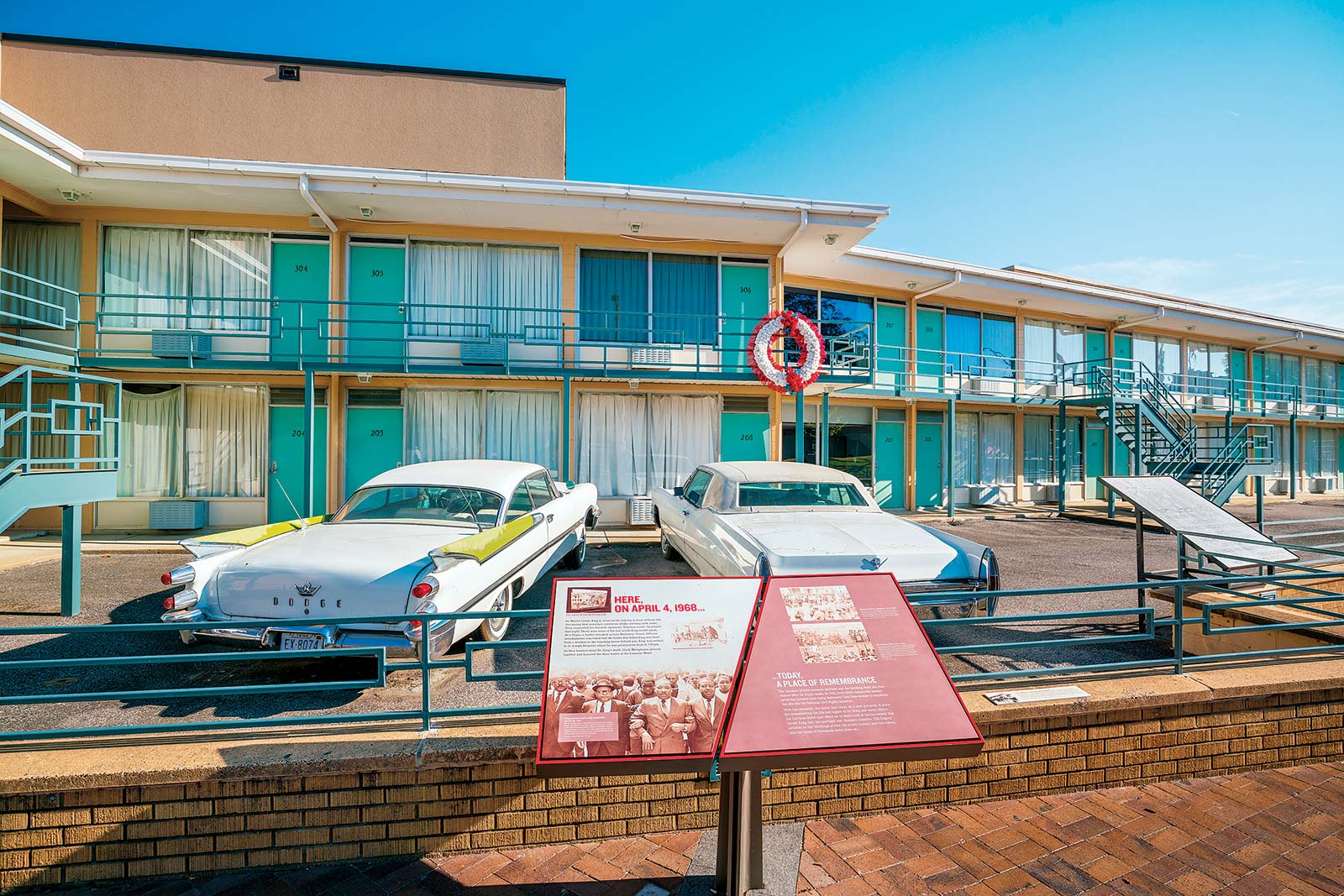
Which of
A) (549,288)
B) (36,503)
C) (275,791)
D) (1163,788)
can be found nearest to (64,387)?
(36,503)

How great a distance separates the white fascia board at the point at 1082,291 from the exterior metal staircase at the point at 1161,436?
1.78 metres

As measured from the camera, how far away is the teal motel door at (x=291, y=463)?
1074cm

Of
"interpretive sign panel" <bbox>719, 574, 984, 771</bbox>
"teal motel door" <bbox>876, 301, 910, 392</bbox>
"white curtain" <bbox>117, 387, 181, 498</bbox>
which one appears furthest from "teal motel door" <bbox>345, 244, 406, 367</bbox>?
"interpretive sign panel" <bbox>719, 574, 984, 771</bbox>

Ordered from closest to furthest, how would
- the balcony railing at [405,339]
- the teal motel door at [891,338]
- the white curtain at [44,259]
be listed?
the balcony railing at [405,339]
the white curtain at [44,259]
the teal motel door at [891,338]

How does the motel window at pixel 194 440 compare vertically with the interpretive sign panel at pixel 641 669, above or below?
above

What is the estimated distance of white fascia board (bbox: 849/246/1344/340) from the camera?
13.1 metres

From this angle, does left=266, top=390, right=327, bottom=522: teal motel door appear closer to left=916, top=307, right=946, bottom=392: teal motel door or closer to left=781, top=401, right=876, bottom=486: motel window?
left=781, top=401, right=876, bottom=486: motel window

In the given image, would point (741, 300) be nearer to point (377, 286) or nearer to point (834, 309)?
point (834, 309)

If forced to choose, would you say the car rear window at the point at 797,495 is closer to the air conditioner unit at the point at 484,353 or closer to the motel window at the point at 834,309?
the air conditioner unit at the point at 484,353

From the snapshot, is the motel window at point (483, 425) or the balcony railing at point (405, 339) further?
the motel window at point (483, 425)

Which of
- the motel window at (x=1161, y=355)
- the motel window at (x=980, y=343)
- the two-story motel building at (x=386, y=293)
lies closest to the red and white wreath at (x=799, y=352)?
the two-story motel building at (x=386, y=293)

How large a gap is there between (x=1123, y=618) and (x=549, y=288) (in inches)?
378

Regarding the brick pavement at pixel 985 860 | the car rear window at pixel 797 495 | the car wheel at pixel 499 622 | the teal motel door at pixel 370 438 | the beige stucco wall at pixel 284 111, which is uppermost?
the beige stucco wall at pixel 284 111

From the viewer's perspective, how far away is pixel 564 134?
14188mm
